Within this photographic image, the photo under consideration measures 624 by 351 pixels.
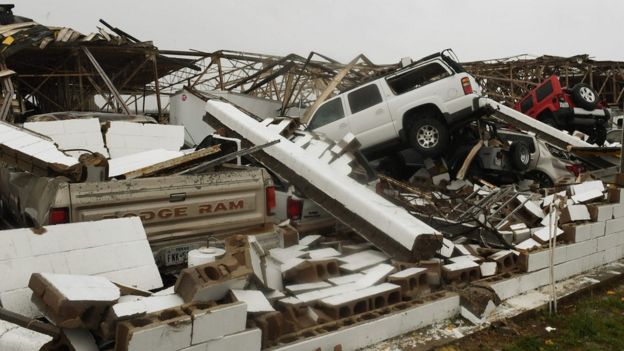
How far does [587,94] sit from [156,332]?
14.6 metres

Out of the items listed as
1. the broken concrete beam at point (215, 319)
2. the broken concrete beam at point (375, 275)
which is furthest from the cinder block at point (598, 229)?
the broken concrete beam at point (215, 319)

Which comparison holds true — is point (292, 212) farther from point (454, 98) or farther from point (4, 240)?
point (454, 98)

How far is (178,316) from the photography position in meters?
2.86

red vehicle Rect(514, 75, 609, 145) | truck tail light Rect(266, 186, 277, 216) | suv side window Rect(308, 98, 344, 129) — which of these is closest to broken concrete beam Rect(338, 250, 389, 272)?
truck tail light Rect(266, 186, 277, 216)

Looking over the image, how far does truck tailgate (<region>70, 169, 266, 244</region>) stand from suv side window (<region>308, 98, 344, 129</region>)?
5.21 metres

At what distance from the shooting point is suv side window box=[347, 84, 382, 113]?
31.5 feet

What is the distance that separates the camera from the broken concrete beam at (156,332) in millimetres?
2637

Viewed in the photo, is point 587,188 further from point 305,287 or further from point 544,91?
point 544,91

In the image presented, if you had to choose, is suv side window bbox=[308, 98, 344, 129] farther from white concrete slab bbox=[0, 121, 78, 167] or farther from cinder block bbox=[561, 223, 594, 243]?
white concrete slab bbox=[0, 121, 78, 167]

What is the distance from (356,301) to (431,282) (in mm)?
1039

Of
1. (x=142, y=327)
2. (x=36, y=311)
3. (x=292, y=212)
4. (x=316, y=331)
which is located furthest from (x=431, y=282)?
(x=36, y=311)

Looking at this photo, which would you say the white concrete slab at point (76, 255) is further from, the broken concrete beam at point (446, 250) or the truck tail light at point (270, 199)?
the broken concrete beam at point (446, 250)

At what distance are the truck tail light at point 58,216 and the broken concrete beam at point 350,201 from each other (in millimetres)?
2870

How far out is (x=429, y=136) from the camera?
9.30 m
